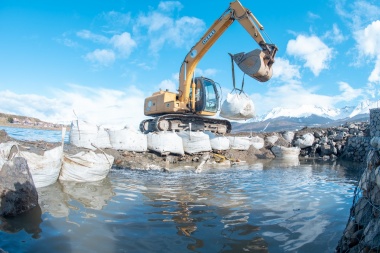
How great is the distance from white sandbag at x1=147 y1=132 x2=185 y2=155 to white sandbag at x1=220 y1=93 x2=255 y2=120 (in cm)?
215

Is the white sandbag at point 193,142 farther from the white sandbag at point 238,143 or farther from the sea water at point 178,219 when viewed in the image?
the sea water at point 178,219

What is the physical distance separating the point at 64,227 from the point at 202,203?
2.06 m

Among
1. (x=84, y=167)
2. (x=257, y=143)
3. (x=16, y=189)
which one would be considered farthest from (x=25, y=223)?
(x=257, y=143)

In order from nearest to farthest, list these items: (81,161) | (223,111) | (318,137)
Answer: (81,161) < (223,111) < (318,137)

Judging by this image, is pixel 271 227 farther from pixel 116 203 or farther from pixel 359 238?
pixel 116 203

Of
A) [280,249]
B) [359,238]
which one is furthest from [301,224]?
[359,238]

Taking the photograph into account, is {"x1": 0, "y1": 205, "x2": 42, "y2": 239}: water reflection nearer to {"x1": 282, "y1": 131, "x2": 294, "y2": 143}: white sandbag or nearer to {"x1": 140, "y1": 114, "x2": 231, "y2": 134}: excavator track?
{"x1": 140, "y1": 114, "x2": 231, "y2": 134}: excavator track

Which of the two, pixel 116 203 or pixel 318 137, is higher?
pixel 318 137

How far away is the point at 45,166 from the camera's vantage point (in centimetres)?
459

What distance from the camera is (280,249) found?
269cm

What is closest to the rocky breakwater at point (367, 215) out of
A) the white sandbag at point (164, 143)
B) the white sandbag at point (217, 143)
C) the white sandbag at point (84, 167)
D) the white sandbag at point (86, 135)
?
the white sandbag at point (84, 167)

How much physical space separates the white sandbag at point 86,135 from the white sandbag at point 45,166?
3808mm

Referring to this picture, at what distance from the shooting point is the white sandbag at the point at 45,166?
4391 mm

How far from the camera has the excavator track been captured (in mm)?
12719
